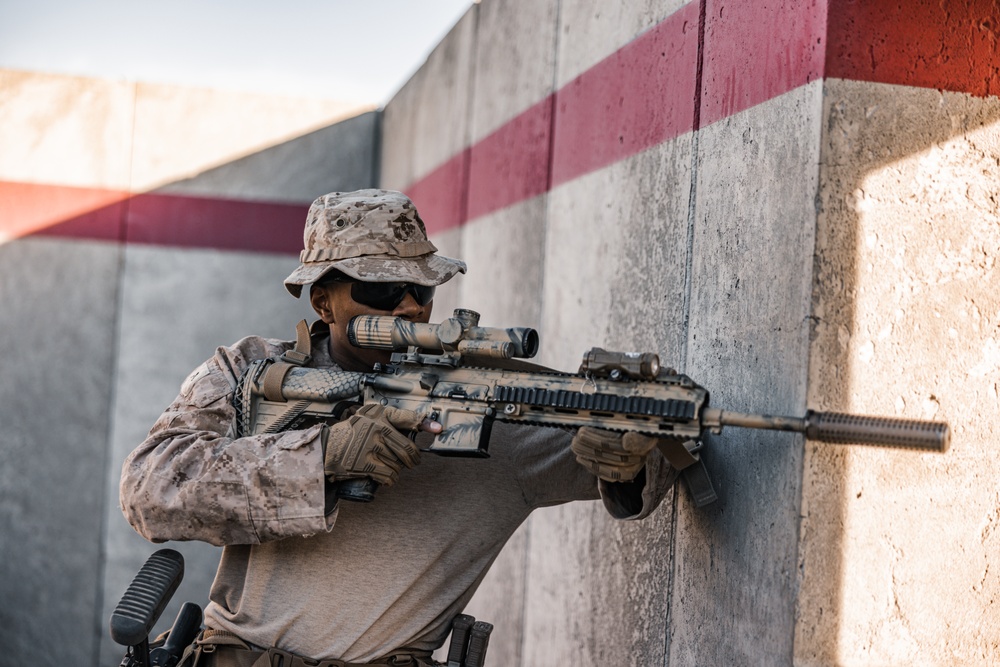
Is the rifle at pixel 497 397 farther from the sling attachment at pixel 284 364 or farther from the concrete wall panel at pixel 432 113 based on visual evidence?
the concrete wall panel at pixel 432 113

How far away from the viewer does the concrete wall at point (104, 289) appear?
22.1 ft

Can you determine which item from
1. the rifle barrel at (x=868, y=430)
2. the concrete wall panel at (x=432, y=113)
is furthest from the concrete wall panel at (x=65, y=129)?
the rifle barrel at (x=868, y=430)

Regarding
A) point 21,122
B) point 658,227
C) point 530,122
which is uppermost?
point 21,122

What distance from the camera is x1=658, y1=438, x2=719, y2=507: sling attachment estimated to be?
2.08 metres

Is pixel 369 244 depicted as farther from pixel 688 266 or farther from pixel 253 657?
pixel 253 657

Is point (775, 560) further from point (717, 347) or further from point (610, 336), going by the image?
point (610, 336)

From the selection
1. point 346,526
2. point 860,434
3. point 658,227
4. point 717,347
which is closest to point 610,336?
point 658,227

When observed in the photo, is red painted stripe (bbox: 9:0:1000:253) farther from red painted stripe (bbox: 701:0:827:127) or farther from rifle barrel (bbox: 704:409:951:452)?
rifle barrel (bbox: 704:409:951:452)

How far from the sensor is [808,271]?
1.87m

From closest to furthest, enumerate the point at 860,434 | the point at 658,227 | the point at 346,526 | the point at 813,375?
the point at 860,434 < the point at 813,375 < the point at 346,526 < the point at 658,227

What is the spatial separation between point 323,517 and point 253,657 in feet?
1.48

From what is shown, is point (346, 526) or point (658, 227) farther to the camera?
→ point (658, 227)

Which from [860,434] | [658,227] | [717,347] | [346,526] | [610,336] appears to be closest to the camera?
[860,434]

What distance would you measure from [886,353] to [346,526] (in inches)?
49.9
